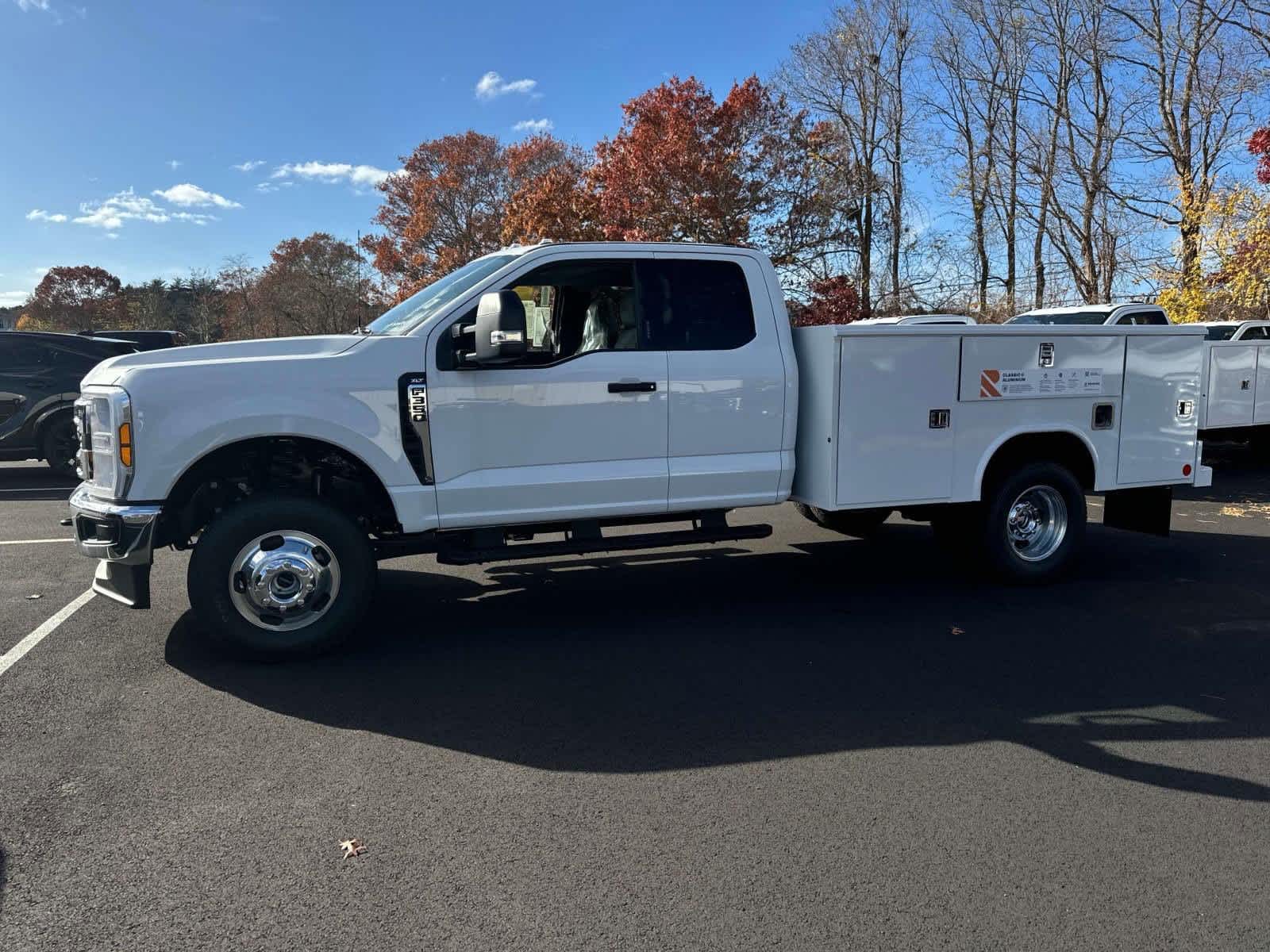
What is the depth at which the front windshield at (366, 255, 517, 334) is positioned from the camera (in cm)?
535

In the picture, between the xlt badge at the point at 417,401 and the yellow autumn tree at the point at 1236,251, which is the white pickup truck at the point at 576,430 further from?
the yellow autumn tree at the point at 1236,251

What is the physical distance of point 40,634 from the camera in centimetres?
549

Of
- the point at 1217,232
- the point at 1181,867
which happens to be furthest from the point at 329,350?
the point at 1217,232

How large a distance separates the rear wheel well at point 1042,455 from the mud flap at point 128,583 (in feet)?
17.7

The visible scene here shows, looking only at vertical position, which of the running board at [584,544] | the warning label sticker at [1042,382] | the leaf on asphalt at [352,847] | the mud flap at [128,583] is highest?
the warning label sticker at [1042,382]

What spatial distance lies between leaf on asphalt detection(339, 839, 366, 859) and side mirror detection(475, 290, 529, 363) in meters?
2.63

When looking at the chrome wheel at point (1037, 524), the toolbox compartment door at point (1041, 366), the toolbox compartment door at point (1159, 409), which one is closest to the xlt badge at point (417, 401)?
the toolbox compartment door at point (1041, 366)

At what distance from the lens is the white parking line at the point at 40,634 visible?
5.02 metres

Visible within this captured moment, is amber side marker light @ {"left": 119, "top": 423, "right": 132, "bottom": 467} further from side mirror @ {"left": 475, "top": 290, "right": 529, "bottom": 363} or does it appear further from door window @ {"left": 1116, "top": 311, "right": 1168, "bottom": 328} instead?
door window @ {"left": 1116, "top": 311, "right": 1168, "bottom": 328}

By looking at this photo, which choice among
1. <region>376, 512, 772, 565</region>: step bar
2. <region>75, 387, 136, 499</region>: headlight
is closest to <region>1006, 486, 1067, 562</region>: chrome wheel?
<region>376, 512, 772, 565</region>: step bar

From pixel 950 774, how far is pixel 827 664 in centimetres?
131

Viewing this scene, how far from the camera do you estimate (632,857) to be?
3.11 m

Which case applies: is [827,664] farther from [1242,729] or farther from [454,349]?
[454,349]

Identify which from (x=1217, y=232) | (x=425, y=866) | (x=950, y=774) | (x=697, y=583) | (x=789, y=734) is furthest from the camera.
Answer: (x=1217, y=232)
